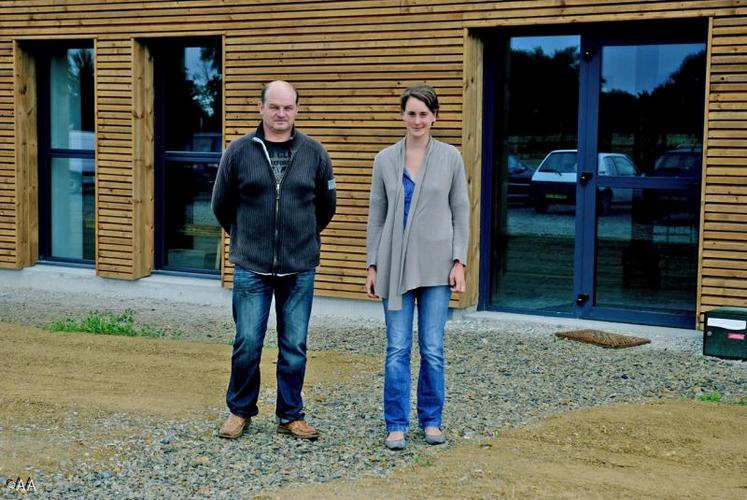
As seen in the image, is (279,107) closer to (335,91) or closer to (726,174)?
(726,174)

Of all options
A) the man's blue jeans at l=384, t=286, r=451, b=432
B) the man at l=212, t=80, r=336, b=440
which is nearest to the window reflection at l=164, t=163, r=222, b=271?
the man at l=212, t=80, r=336, b=440

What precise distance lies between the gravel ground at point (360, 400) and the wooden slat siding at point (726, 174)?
1.80 feet

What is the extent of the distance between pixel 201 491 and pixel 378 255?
5.19 ft

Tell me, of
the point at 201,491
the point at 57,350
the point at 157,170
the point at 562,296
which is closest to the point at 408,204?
the point at 201,491

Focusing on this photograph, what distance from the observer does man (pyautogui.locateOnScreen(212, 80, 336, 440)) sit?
629 centimetres

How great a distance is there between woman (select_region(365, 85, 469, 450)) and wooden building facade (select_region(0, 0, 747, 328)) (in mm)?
4039

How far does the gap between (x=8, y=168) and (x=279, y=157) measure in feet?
25.0

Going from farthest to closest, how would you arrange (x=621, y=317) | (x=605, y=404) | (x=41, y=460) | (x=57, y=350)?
(x=621, y=317) → (x=57, y=350) → (x=605, y=404) → (x=41, y=460)

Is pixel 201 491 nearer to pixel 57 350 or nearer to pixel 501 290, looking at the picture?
pixel 57 350

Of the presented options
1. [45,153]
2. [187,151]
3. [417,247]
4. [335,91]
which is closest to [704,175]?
[335,91]

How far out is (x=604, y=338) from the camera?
966cm

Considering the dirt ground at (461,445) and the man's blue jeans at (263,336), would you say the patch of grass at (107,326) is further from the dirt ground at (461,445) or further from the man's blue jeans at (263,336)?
the man's blue jeans at (263,336)

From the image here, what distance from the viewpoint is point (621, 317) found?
34.0 feet

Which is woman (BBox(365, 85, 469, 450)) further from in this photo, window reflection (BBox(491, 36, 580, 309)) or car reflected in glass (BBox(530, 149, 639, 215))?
window reflection (BBox(491, 36, 580, 309))
